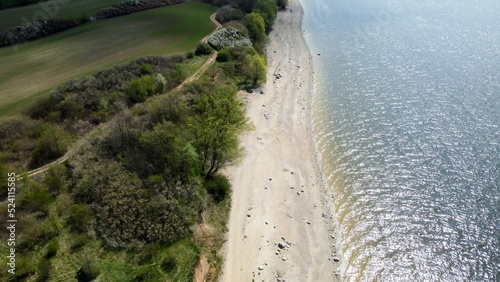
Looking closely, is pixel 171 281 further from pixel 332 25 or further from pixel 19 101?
pixel 332 25

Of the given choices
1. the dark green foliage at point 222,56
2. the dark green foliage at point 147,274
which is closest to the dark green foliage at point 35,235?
the dark green foliage at point 147,274

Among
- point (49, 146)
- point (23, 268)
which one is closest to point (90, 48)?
point (49, 146)

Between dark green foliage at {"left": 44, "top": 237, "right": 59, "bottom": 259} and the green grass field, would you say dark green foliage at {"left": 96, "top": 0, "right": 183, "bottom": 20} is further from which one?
dark green foliage at {"left": 44, "top": 237, "right": 59, "bottom": 259}

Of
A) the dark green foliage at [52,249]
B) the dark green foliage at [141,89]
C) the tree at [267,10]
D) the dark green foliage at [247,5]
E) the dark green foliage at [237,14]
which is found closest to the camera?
the dark green foliage at [52,249]

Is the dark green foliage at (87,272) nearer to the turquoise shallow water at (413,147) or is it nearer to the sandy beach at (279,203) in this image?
the sandy beach at (279,203)

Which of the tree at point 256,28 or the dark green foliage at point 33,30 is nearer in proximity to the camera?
the dark green foliage at point 33,30

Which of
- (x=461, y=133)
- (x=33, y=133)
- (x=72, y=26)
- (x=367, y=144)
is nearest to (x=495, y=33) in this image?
(x=461, y=133)
